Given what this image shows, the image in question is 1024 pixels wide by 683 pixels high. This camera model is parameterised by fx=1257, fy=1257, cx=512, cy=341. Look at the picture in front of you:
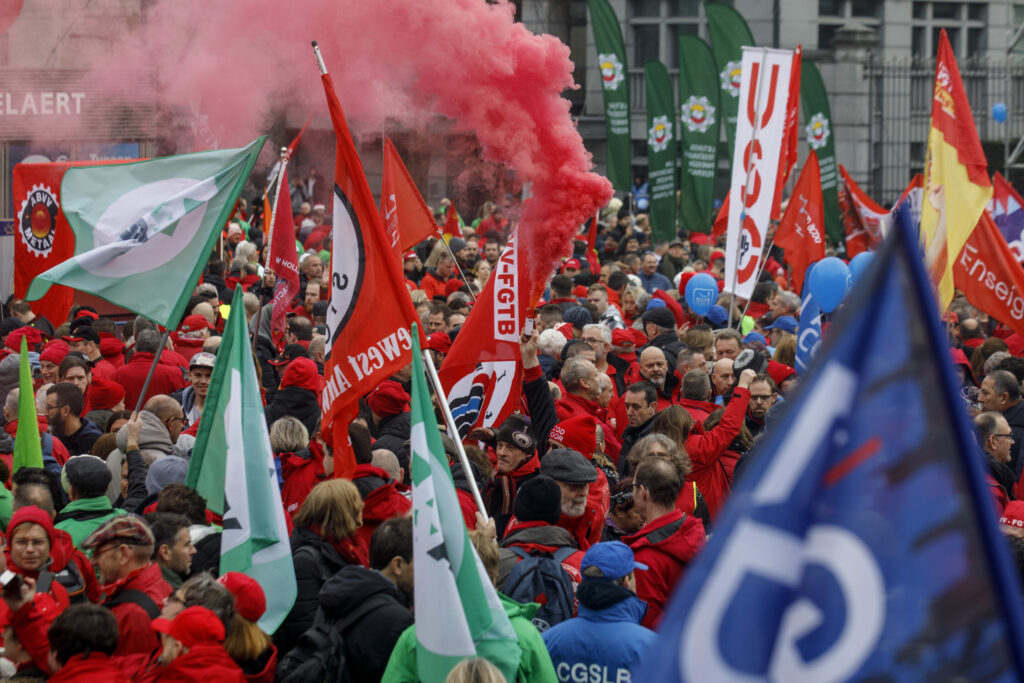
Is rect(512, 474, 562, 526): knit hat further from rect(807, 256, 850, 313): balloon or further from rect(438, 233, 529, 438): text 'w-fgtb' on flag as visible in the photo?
rect(807, 256, 850, 313): balloon

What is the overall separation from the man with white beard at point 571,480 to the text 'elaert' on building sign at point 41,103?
7841 millimetres

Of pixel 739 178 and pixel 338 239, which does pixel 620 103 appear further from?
pixel 338 239

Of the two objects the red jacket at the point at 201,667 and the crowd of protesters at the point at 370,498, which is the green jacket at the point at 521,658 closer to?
the crowd of protesters at the point at 370,498

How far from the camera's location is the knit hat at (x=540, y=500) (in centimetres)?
524

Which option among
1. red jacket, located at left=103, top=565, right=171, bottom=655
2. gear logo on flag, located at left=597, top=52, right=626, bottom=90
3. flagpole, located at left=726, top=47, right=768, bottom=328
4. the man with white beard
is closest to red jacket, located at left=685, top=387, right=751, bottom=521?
the man with white beard

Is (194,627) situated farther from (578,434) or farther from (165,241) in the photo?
(165,241)

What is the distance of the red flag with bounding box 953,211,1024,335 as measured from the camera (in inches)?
382

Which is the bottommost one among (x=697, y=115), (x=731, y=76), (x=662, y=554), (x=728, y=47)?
(x=662, y=554)

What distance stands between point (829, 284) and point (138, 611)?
22.4 ft

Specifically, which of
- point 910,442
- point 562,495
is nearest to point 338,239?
point 562,495

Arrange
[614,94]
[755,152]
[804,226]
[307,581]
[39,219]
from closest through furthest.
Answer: [307,581], [39,219], [755,152], [804,226], [614,94]

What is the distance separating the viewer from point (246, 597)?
4.06 m

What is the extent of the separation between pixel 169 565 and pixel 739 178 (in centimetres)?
899

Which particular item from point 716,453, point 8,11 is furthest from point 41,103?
point 716,453
